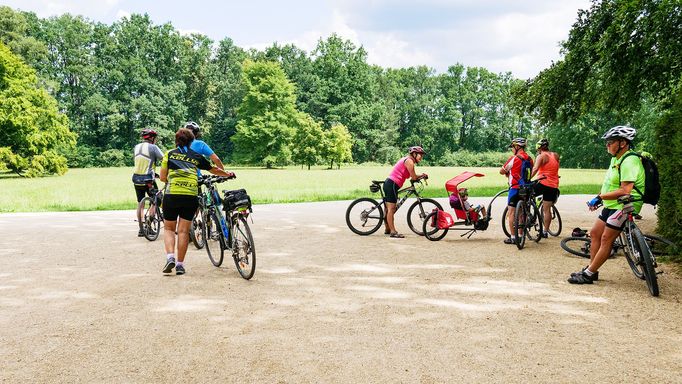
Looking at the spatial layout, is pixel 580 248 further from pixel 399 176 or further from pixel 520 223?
pixel 399 176

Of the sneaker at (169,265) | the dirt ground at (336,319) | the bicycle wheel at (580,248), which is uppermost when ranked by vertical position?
the bicycle wheel at (580,248)

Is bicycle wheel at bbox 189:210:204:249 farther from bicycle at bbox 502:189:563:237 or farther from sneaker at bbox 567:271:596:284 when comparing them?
sneaker at bbox 567:271:596:284

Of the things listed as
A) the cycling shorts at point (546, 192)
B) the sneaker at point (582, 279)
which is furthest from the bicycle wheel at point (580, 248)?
the sneaker at point (582, 279)

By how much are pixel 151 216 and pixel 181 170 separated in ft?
10.4

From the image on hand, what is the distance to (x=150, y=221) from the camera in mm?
8398

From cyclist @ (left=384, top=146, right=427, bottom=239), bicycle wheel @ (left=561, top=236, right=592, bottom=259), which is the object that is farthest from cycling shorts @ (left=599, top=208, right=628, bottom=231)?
cyclist @ (left=384, top=146, right=427, bottom=239)

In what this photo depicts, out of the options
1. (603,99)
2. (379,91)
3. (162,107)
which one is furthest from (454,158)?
(603,99)

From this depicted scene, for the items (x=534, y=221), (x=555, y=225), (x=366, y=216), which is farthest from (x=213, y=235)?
(x=555, y=225)

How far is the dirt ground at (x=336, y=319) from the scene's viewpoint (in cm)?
333

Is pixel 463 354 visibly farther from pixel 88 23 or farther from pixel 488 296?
pixel 88 23

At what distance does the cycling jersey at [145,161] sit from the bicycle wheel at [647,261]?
726cm

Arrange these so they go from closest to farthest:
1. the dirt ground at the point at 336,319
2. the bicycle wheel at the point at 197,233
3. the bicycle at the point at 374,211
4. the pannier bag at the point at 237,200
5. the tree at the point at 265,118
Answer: the dirt ground at the point at 336,319 < the pannier bag at the point at 237,200 < the bicycle wheel at the point at 197,233 < the bicycle at the point at 374,211 < the tree at the point at 265,118

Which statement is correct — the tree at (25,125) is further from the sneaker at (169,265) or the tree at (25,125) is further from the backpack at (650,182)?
the backpack at (650,182)

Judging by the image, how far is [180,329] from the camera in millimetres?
4098
